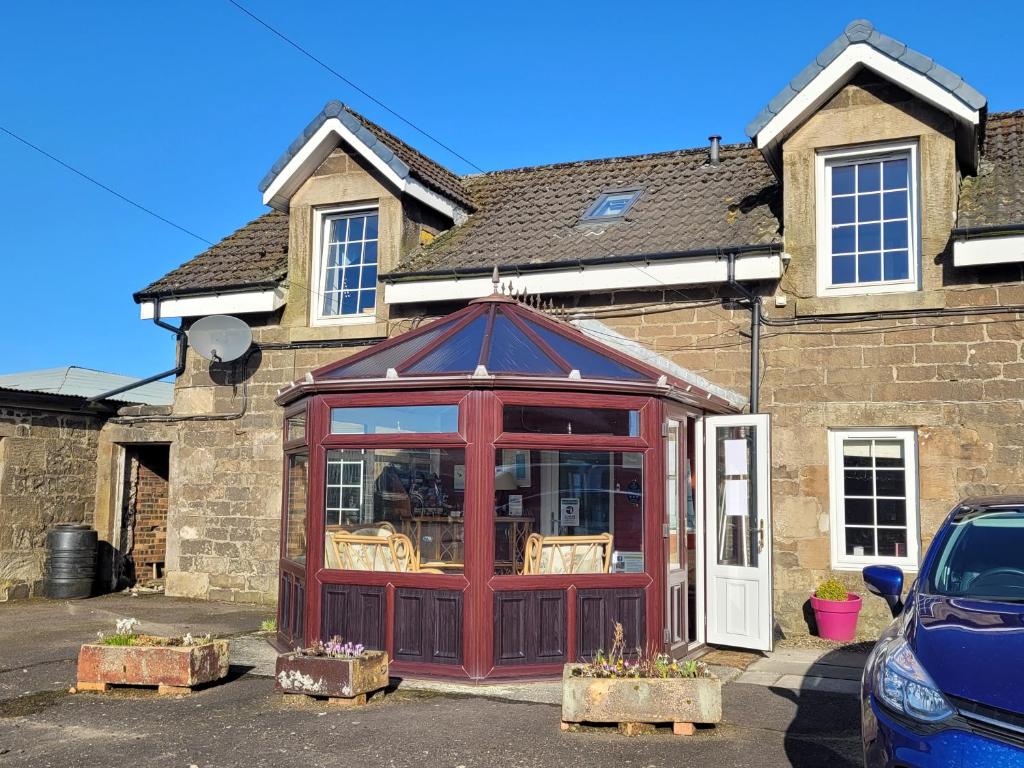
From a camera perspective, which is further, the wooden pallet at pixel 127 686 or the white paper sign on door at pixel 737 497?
the white paper sign on door at pixel 737 497

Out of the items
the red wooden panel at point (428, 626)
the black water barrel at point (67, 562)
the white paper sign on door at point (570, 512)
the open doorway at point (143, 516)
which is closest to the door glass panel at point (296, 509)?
the red wooden panel at point (428, 626)

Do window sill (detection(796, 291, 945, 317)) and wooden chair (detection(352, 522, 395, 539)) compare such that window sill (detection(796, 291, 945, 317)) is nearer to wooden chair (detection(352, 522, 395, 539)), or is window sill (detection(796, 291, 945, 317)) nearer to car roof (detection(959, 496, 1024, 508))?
car roof (detection(959, 496, 1024, 508))

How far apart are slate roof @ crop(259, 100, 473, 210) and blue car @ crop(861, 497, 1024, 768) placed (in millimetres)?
9052

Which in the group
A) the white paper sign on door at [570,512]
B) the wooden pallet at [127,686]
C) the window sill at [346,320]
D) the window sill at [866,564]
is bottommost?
the wooden pallet at [127,686]

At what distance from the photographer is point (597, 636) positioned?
26.3ft

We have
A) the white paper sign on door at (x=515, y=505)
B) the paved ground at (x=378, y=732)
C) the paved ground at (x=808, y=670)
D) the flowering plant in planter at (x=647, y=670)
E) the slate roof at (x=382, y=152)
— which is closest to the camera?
the paved ground at (x=378, y=732)

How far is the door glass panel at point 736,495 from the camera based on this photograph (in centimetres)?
927

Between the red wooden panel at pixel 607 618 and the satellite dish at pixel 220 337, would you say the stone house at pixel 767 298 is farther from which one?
the red wooden panel at pixel 607 618

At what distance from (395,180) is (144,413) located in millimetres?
5123

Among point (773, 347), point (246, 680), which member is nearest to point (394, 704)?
point (246, 680)

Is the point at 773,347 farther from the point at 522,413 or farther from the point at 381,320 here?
the point at 381,320

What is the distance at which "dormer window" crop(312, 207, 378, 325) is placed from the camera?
42.9 feet

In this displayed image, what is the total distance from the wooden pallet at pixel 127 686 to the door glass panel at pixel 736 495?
497 centimetres

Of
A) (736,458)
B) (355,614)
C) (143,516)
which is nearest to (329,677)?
(355,614)
